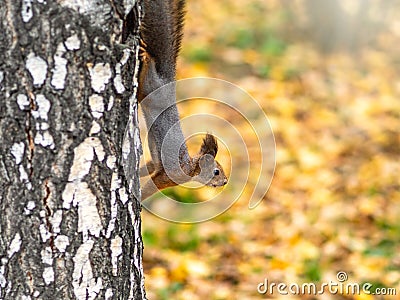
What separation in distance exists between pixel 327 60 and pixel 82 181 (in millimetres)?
5301

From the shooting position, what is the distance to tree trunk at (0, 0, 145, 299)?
160 cm

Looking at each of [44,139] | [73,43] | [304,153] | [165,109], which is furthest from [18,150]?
[304,153]

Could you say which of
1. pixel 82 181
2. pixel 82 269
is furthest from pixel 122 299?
pixel 82 181

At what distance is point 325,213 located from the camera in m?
4.40

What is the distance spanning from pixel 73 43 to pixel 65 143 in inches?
9.8

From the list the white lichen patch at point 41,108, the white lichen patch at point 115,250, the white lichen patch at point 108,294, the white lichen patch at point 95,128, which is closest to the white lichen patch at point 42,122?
the white lichen patch at point 41,108

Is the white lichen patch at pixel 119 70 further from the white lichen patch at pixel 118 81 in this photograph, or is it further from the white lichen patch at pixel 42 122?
the white lichen patch at pixel 42 122

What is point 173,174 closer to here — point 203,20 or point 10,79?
point 10,79

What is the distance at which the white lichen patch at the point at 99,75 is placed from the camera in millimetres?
1668

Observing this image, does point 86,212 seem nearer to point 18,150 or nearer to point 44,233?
point 44,233

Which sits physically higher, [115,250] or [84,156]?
[84,156]

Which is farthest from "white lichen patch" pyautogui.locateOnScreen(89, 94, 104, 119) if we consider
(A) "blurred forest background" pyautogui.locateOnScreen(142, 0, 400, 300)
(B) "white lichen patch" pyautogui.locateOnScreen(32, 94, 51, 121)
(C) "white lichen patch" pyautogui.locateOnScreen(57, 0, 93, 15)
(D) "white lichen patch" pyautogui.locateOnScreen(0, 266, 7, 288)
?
(A) "blurred forest background" pyautogui.locateOnScreen(142, 0, 400, 300)

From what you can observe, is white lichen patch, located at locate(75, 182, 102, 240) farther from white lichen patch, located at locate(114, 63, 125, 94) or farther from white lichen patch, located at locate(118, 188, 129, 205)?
white lichen patch, located at locate(114, 63, 125, 94)

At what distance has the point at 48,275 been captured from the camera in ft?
5.71
